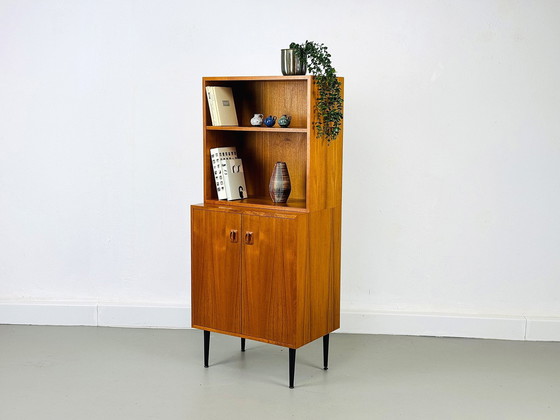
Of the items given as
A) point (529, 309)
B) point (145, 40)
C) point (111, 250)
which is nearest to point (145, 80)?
point (145, 40)

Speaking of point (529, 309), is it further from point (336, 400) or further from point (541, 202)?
point (336, 400)

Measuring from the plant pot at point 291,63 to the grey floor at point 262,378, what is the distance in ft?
5.50

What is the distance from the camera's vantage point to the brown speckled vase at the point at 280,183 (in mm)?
3955

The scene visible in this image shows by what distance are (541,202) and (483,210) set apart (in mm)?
372

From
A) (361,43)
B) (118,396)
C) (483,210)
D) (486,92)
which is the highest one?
(361,43)

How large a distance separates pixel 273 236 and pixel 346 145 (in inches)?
47.2

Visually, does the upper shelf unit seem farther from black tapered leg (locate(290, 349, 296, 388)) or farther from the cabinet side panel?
black tapered leg (locate(290, 349, 296, 388))

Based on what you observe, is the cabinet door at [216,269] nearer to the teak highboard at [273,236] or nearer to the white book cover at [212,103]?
the teak highboard at [273,236]

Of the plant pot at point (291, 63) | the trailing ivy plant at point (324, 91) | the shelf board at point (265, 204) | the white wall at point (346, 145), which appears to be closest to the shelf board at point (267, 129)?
the trailing ivy plant at point (324, 91)

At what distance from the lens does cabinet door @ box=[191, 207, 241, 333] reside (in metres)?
3.94

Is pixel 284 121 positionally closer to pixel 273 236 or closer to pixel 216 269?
pixel 273 236

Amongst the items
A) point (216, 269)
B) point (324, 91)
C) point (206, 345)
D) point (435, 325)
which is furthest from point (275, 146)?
point (435, 325)

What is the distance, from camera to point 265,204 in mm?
3988

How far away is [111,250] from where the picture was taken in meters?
5.02
